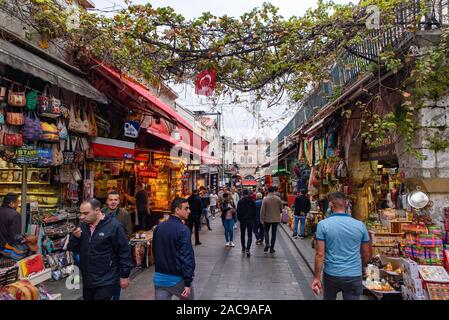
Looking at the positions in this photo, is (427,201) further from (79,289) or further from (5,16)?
(5,16)

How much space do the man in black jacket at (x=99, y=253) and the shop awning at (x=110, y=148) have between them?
4.31 m

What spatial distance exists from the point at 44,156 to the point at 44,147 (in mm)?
288

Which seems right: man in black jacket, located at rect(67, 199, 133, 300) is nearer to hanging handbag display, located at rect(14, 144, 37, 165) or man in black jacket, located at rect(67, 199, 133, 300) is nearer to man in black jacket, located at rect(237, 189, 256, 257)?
hanging handbag display, located at rect(14, 144, 37, 165)

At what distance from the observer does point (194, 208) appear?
37.9 ft

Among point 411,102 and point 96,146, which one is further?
point 96,146

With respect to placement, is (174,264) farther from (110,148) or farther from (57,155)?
(110,148)

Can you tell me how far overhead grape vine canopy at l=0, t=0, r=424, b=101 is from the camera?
613 cm

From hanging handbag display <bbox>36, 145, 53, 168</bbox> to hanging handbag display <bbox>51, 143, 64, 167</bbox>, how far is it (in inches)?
3.4

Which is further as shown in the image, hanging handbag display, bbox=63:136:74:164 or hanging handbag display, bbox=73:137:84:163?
hanging handbag display, bbox=73:137:84:163

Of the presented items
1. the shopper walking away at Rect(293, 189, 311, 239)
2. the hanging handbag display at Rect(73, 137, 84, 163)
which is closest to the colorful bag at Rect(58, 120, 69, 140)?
the hanging handbag display at Rect(73, 137, 84, 163)

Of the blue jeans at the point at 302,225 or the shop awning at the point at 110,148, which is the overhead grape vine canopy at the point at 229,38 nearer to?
the shop awning at the point at 110,148
